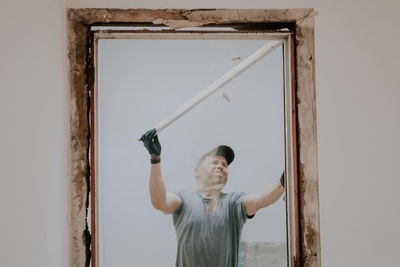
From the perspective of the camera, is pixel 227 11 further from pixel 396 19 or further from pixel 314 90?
pixel 396 19

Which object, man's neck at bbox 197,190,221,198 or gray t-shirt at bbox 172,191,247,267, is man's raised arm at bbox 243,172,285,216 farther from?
man's neck at bbox 197,190,221,198

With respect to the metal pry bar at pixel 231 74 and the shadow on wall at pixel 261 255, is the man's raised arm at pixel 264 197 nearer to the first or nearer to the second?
the shadow on wall at pixel 261 255

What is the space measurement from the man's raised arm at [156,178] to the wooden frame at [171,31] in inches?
9.1

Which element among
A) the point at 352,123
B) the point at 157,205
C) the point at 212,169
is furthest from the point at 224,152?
the point at 352,123

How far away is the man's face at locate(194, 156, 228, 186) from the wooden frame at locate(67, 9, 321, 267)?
0.29 m

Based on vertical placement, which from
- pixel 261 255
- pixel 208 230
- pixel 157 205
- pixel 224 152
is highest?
pixel 224 152

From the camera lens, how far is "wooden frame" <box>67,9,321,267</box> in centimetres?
153

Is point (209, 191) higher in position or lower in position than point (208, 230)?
higher

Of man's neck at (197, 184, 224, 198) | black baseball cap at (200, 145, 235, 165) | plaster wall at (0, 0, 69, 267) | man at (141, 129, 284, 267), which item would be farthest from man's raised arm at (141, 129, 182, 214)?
plaster wall at (0, 0, 69, 267)

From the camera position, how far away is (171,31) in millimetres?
1571

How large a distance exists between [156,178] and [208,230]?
306 millimetres

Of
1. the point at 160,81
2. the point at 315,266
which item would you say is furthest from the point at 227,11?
the point at 315,266

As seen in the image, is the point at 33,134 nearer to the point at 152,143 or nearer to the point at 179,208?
the point at 152,143

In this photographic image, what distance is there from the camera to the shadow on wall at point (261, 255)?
1589 millimetres
